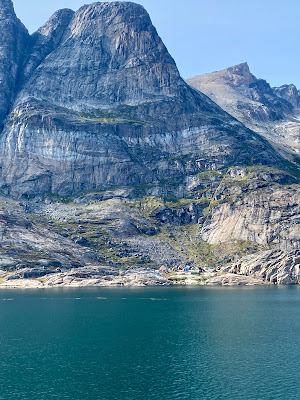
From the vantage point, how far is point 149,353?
356ft

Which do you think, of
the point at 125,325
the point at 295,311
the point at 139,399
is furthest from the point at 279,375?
the point at 295,311

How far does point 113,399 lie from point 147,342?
43477 mm

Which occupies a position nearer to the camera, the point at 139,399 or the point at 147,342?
the point at 139,399

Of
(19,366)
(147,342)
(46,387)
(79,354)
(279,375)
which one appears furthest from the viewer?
(147,342)

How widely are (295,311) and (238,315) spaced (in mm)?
25316

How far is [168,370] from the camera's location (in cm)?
9481

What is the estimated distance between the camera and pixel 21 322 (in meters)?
148

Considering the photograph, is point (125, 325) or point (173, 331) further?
point (125, 325)

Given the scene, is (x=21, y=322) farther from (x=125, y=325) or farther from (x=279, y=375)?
(x=279, y=375)

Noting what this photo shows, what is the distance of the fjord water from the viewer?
83375mm

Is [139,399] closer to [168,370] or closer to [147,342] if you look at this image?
[168,370]

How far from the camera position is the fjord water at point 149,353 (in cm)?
8338

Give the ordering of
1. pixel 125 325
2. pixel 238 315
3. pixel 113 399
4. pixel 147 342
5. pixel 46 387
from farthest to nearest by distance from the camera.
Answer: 1. pixel 238 315
2. pixel 125 325
3. pixel 147 342
4. pixel 46 387
5. pixel 113 399

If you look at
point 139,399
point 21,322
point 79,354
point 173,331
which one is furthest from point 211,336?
point 21,322
